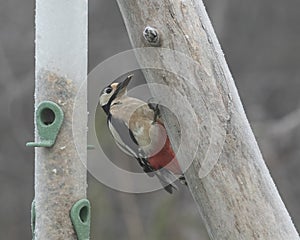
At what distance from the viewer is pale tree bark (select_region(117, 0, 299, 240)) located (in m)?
2.69

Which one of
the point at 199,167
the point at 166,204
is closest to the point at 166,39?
the point at 199,167

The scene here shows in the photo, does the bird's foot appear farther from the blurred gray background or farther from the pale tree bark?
the blurred gray background

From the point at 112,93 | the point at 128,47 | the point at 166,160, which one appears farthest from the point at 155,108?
the point at 128,47

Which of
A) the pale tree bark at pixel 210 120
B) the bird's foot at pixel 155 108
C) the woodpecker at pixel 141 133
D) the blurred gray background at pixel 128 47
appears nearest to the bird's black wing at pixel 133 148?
the woodpecker at pixel 141 133

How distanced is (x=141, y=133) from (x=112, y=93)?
234 mm

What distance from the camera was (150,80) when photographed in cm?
277

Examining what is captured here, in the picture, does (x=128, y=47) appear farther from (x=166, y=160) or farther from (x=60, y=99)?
(x=60, y=99)

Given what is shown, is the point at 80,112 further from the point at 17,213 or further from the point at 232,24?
the point at 232,24

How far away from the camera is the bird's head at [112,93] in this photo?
332 cm

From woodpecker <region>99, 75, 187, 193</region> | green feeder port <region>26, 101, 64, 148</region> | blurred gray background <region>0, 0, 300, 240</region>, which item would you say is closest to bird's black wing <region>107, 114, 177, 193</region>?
woodpecker <region>99, 75, 187, 193</region>

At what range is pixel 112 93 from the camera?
3361 mm

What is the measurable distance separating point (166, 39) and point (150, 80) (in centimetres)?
15

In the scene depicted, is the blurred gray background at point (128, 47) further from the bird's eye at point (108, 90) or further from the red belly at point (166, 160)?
the red belly at point (166, 160)

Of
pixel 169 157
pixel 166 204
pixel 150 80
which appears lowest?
pixel 166 204
